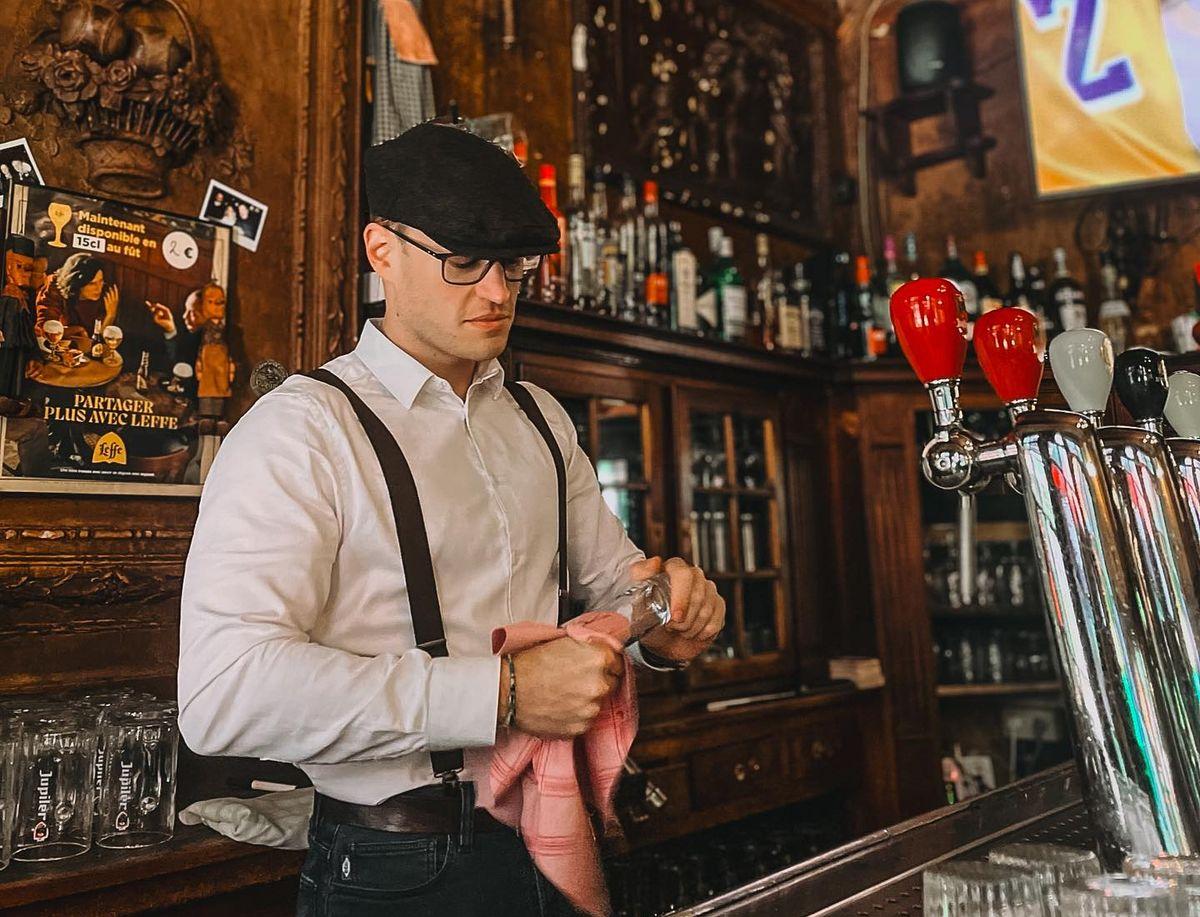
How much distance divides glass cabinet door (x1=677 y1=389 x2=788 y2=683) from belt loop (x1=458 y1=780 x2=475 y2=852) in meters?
1.71

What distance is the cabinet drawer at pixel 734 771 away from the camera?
2.60 meters

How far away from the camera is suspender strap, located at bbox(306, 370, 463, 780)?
116cm

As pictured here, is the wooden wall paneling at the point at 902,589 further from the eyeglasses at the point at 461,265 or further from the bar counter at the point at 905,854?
the eyeglasses at the point at 461,265

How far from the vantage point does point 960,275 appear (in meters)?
3.85

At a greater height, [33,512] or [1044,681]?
[33,512]

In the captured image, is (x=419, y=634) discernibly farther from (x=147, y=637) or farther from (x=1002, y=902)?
(x=147, y=637)

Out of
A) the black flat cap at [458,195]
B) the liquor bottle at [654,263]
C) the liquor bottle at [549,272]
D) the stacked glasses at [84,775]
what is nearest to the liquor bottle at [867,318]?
the liquor bottle at [654,263]

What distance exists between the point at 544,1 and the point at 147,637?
2301 mm

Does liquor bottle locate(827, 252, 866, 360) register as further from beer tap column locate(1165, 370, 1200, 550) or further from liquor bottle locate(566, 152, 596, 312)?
beer tap column locate(1165, 370, 1200, 550)

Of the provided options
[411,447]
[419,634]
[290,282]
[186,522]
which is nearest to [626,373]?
[290,282]

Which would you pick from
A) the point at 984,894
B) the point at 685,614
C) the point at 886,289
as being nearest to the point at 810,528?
the point at 886,289

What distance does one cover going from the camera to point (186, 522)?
6.66 feet

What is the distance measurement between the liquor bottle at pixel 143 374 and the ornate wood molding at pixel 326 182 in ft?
1.04

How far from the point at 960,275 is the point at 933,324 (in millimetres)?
3207
